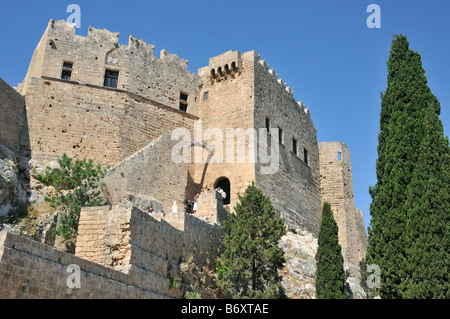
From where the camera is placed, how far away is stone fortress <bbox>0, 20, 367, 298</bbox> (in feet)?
70.3

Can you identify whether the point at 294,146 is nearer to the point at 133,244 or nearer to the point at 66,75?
the point at 66,75

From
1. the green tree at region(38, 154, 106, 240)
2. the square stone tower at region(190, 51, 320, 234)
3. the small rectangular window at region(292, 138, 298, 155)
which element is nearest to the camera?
the green tree at region(38, 154, 106, 240)

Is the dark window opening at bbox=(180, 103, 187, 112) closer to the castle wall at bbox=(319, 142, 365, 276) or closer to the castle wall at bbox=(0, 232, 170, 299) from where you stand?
the castle wall at bbox=(319, 142, 365, 276)

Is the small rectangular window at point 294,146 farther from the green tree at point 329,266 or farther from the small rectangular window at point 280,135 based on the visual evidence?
the green tree at point 329,266

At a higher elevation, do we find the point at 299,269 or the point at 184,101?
the point at 184,101

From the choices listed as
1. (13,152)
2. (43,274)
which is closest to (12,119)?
(13,152)

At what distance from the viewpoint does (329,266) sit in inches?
706

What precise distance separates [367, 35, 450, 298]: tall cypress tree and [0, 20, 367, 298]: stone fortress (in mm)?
5363

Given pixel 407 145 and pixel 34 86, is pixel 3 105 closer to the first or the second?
pixel 34 86

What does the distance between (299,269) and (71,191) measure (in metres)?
9.54
